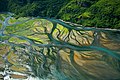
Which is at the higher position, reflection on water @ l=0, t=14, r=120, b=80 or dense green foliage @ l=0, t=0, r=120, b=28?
dense green foliage @ l=0, t=0, r=120, b=28

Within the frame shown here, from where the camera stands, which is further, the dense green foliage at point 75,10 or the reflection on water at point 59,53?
the dense green foliage at point 75,10

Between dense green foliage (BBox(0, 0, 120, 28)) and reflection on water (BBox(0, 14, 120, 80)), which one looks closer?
reflection on water (BBox(0, 14, 120, 80))

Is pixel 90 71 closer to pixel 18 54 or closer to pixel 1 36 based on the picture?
pixel 18 54

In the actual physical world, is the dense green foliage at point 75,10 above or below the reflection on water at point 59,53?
above

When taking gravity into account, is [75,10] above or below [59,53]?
above
